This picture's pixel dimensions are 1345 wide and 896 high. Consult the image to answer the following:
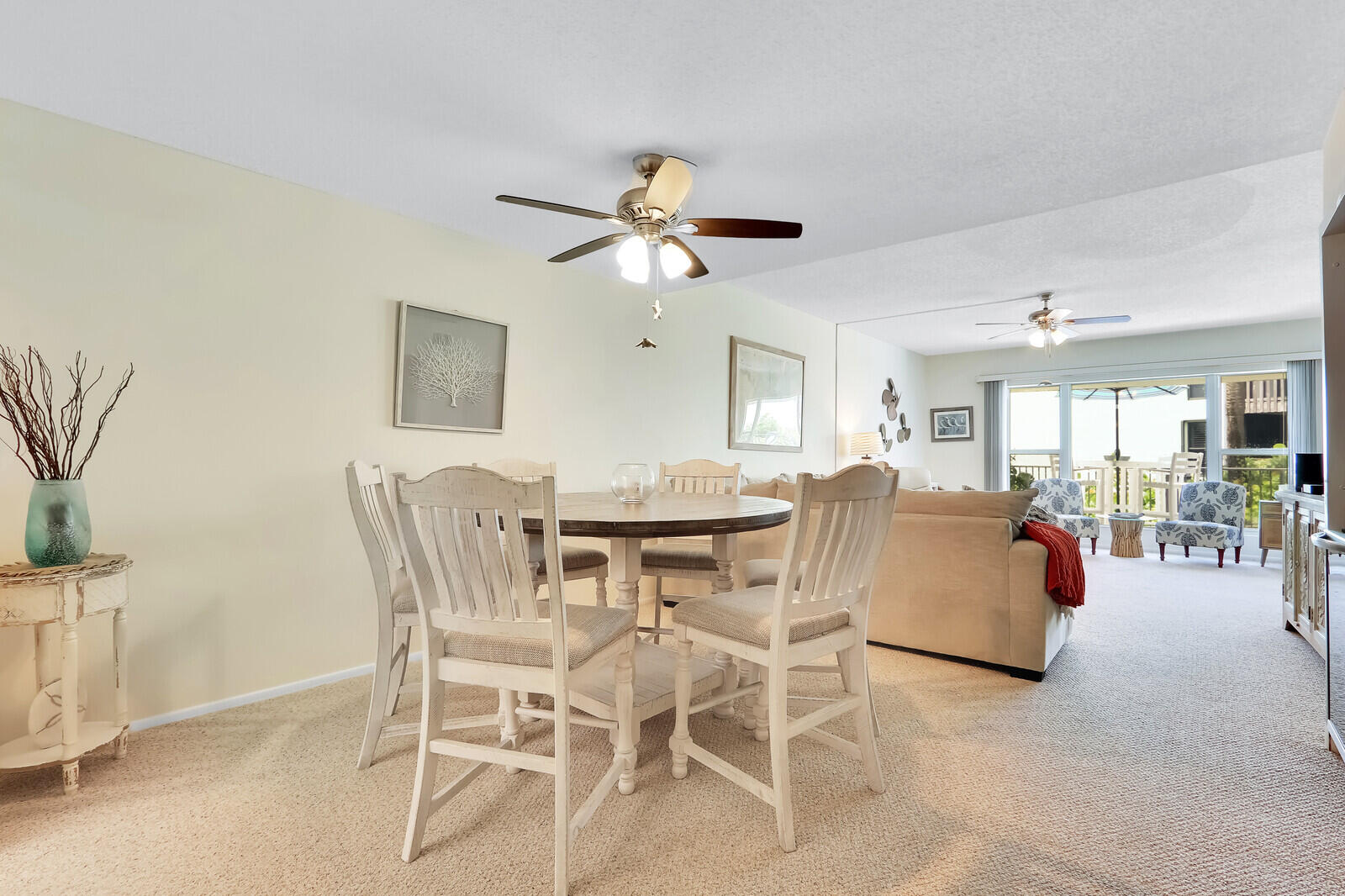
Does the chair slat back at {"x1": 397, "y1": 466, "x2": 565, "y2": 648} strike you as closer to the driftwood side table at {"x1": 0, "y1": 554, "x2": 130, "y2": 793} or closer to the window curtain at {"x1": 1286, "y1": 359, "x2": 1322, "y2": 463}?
the driftwood side table at {"x1": 0, "y1": 554, "x2": 130, "y2": 793}

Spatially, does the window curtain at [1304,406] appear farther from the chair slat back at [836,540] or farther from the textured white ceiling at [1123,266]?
the chair slat back at [836,540]

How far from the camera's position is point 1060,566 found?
9.18 ft

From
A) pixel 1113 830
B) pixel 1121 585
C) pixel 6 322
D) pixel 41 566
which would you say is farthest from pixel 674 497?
pixel 1121 585

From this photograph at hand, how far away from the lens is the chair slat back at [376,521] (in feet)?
6.06

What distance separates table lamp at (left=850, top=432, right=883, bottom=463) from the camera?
21.5 ft

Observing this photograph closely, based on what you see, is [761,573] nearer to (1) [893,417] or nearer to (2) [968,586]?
(2) [968,586]

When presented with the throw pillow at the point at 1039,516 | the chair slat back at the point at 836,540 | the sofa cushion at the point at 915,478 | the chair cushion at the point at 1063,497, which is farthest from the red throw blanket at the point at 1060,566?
the chair cushion at the point at 1063,497

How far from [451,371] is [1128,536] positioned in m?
6.53

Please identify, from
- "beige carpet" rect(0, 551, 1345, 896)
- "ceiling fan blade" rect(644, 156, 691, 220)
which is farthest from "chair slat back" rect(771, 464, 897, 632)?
"ceiling fan blade" rect(644, 156, 691, 220)

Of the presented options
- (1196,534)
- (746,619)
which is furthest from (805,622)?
(1196,534)

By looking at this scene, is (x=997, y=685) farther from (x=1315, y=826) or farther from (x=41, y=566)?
(x=41, y=566)

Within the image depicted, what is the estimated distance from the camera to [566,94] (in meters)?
2.04

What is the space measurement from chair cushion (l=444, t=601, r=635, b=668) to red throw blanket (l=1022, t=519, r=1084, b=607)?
2.14 m

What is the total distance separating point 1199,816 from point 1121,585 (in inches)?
149
